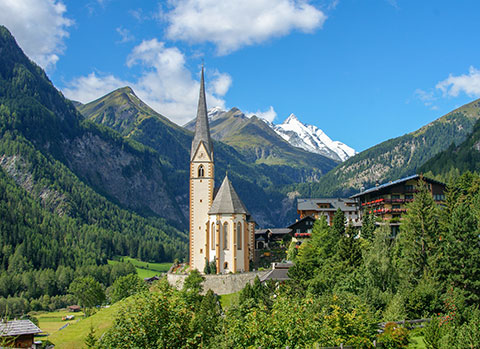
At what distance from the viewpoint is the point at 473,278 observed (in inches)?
1999

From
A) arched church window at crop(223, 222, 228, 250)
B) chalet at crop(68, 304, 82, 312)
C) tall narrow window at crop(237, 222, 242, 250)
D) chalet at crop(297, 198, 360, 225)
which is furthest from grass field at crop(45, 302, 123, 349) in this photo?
chalet at crop(68, 304, 82, 312)

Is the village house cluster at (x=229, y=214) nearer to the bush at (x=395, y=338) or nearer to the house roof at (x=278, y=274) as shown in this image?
the house roof at (x=278, y=274)

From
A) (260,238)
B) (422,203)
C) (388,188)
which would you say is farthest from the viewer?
(260,238)

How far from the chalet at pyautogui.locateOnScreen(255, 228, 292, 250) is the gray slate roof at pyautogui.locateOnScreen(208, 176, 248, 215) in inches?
629

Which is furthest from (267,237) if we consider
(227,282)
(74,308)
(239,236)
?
(74,308)

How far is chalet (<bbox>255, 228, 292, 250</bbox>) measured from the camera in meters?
110

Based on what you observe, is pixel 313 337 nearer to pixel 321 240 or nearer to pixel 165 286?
pixel 165 286

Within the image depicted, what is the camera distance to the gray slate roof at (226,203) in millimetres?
94375

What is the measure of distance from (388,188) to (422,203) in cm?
2753

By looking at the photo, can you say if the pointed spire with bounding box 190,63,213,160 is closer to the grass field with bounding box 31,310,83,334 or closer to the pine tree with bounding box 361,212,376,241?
the pine tree with bounding box 361,212,376,241

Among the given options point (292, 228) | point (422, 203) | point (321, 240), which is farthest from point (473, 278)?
point (292, 228)

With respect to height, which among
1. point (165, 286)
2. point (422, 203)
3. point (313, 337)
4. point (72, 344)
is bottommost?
point (72, 344)

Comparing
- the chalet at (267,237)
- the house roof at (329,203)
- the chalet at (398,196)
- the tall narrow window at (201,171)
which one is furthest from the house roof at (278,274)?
the house roof at (329,203)

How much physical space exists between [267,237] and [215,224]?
22.9 meters
